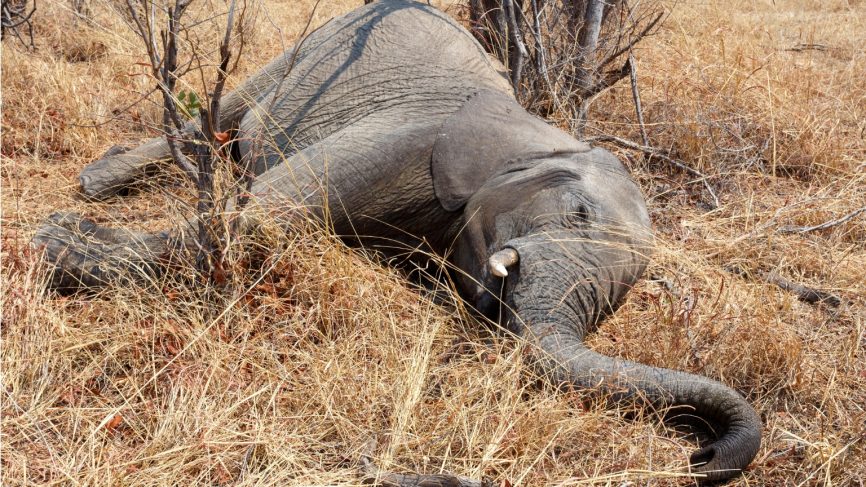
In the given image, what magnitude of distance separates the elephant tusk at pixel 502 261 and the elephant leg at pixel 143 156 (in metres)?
2.00

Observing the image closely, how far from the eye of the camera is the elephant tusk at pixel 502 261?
355cm

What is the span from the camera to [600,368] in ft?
11.0

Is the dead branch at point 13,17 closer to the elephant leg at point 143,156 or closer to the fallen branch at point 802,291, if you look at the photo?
the elephant leg at point 143,156

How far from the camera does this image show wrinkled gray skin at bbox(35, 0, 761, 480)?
134 inches

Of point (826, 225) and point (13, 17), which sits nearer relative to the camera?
point (826, 225)

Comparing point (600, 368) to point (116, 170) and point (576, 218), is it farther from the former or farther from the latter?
point (116, 170)

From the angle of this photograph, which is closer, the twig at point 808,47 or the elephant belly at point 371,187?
the elephant belly at point 371,187

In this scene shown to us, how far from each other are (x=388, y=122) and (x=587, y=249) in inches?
51.2

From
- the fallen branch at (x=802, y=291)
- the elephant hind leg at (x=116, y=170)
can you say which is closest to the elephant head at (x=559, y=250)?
the fallen branch at (x=802, y=291)

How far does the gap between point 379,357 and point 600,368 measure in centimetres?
87

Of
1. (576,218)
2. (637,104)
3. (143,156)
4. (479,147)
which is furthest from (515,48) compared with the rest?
(143,156)

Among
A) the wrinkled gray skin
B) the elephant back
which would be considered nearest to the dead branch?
the wrinkled gray skin

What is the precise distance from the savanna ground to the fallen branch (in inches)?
3.0

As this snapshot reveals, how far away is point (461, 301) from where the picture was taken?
3998 millimetres
